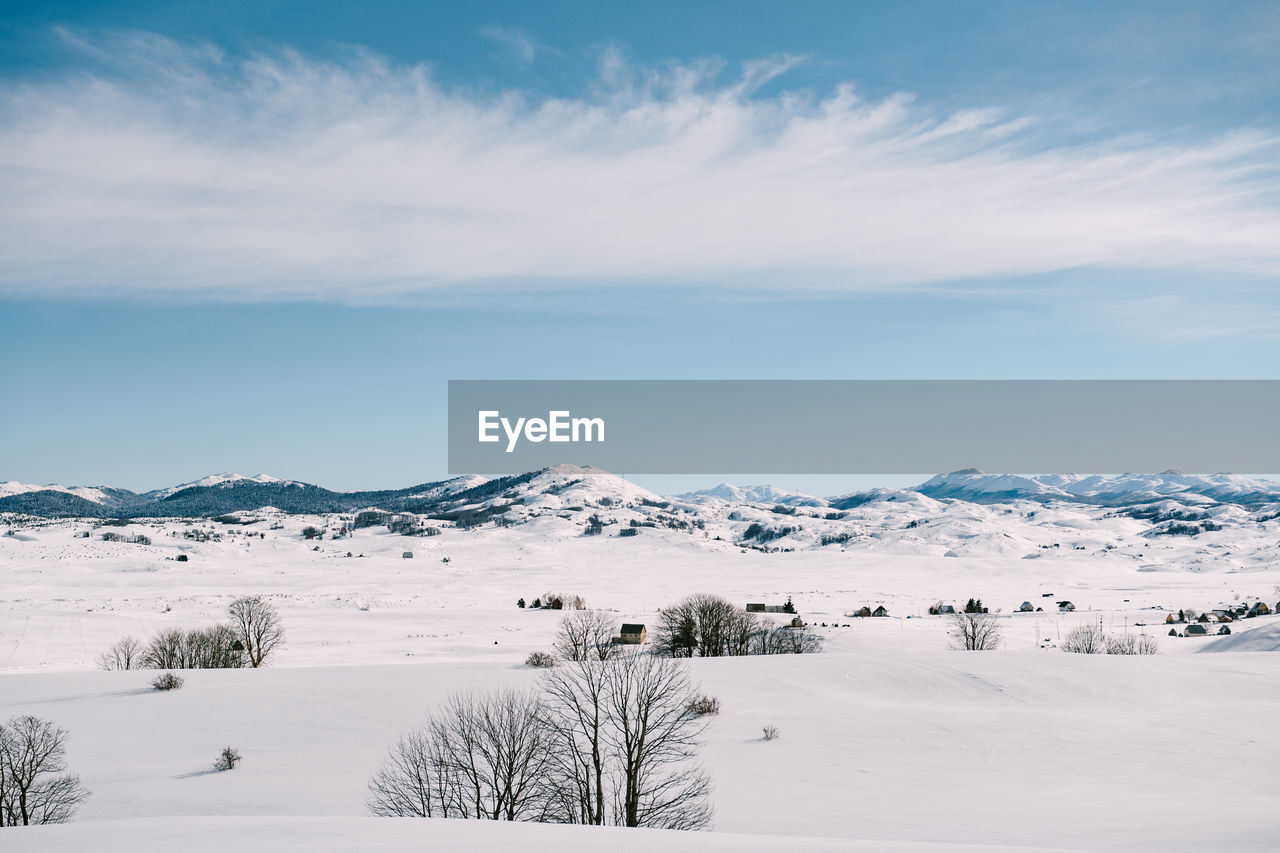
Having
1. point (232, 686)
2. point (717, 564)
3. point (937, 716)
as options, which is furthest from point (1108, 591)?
point (232, 686)

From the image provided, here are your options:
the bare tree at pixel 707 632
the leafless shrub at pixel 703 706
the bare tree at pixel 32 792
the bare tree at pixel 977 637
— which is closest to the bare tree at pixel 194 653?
the bare tree at pixel 32 792

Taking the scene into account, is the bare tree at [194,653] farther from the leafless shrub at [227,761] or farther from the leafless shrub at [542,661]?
the leafless shrub at [227,761]

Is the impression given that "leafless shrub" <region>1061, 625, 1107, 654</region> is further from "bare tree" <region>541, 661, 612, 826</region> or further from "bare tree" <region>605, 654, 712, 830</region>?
"bare tree" <region>541, 661, 612, 826</region>

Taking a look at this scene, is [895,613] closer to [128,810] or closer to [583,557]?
[128,810]

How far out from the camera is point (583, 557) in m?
186

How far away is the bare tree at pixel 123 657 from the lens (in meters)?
60.0

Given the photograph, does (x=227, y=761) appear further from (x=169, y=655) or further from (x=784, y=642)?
(x=784, y=642)

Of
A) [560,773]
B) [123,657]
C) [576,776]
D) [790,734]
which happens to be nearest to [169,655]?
[123,657]

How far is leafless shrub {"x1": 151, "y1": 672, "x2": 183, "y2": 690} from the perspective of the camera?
44.2 metres

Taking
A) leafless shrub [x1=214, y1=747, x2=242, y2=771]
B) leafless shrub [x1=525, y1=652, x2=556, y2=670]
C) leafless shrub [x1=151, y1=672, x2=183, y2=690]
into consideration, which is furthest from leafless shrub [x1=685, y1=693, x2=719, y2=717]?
leafless shrub [x1=151, y1=672, x2=183, y2=690]

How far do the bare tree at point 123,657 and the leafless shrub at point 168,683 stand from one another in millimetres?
17008

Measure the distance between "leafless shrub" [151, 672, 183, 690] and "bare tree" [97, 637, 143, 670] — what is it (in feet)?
55.8

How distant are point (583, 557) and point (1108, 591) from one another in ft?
359

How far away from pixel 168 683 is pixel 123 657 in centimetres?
2840
